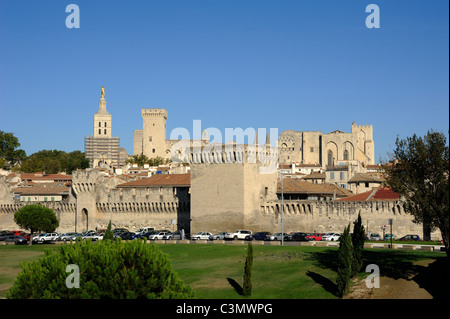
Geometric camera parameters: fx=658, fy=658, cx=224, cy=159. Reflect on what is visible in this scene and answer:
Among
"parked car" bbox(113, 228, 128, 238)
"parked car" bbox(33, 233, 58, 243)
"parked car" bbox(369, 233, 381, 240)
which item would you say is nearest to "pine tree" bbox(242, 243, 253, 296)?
"parked car" bbox(369, 233, 381, 240)

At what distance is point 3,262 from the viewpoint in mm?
55656

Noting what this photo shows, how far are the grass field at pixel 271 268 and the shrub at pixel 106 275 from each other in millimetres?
7546

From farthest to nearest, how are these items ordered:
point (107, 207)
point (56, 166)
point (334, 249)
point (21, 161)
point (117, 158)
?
point (117, 158), point (21, 161), point (56, 166), point (107, 207), point (334, 249)

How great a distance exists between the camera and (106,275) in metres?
30.0

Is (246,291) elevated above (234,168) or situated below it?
below

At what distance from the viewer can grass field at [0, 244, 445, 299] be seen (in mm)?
38062

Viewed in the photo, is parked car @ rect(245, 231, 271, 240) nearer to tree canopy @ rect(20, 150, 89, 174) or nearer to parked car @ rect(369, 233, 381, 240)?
parked car @ rect(369, 233, 381, 240)

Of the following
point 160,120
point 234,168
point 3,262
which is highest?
point 160,120

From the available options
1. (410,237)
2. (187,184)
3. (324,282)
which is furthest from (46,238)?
(324,282)
